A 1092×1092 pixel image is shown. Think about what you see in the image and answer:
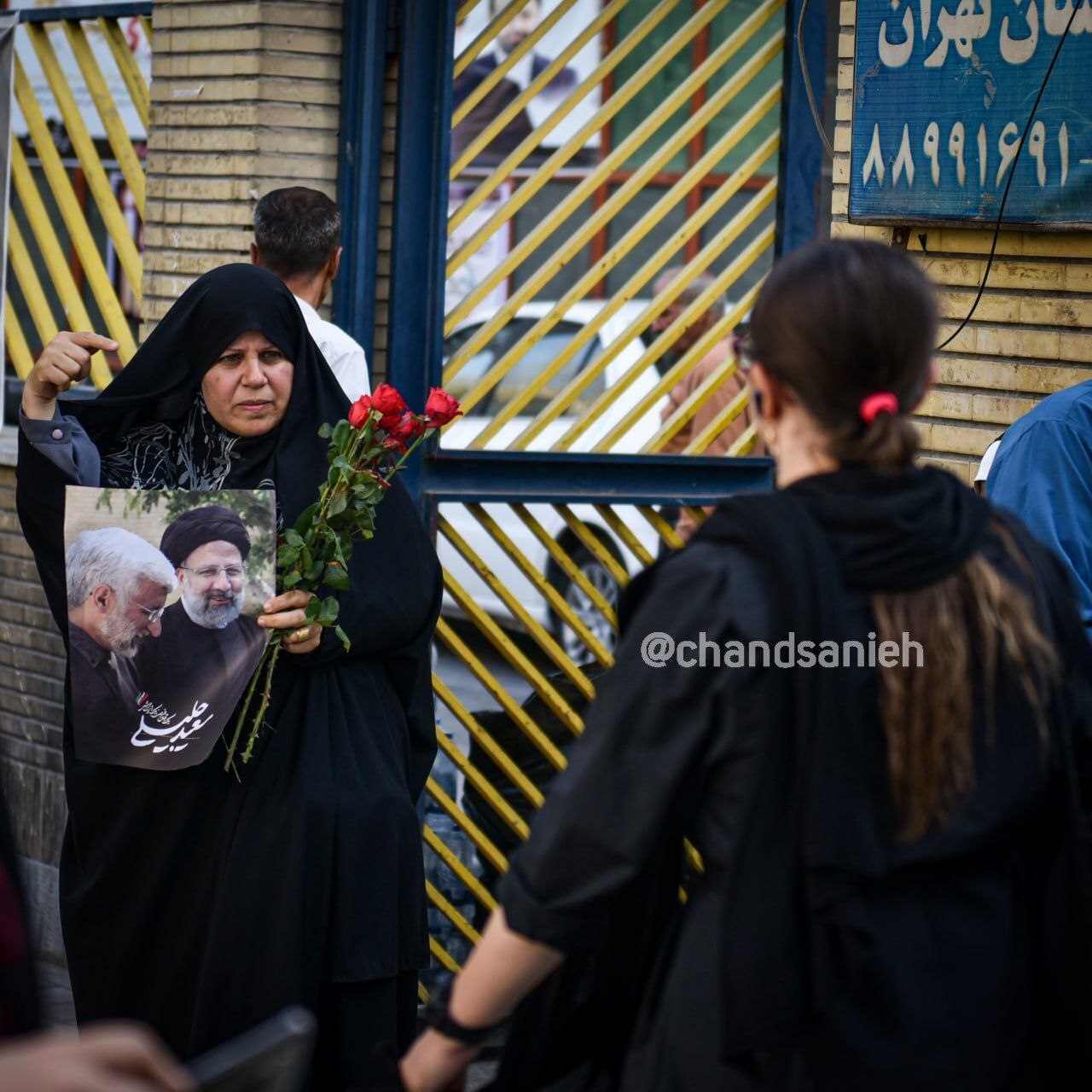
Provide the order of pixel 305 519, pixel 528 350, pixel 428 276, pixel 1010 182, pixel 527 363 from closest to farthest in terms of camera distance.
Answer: pixel 305 519
pixel 1010 182
pixel 428 276
pixel 528 350
pixel 527 363

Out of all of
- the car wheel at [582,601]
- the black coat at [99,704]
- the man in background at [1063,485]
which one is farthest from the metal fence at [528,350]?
the car wheel at [582,601]

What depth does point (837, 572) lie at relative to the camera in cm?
166

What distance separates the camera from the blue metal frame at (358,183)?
436 centimetres

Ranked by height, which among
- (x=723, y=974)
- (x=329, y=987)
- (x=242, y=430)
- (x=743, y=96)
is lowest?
(x=329, y=987)

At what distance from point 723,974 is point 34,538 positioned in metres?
1.93

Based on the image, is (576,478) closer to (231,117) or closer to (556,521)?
(231,117)

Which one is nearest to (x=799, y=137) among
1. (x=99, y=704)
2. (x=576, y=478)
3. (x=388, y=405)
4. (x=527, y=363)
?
(x=576, y=478)

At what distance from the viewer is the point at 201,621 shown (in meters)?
2.74

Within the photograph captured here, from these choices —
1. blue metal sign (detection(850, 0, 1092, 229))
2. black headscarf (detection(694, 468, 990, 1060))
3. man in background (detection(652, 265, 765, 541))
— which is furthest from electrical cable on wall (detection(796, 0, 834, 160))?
black headscarf (detection(694, 468, 990, 1060))

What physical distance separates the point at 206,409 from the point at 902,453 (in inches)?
66.0

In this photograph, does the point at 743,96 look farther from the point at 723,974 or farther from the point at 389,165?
the point at 723,974

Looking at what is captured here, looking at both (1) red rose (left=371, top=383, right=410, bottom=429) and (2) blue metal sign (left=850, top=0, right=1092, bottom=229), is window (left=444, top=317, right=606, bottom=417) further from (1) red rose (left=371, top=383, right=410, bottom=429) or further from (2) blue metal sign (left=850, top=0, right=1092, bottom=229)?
(1) red rose (left=371, top=383, right=410, bottom=429)

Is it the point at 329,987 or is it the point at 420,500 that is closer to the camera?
the point at 329,987

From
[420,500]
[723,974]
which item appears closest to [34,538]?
[420,500]
